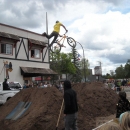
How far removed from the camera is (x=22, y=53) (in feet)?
90.4

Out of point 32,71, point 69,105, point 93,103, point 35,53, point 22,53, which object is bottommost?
point 93,103

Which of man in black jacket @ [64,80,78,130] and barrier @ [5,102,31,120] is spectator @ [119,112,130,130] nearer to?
man in black jacket @ [64,80,78,130]

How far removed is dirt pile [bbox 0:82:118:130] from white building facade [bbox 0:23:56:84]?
41.5ft

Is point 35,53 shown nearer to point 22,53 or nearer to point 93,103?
point 22,53

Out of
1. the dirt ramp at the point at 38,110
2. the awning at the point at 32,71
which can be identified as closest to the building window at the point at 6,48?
the awning at the point at 32,71

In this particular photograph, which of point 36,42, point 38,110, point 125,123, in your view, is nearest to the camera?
point 125,123

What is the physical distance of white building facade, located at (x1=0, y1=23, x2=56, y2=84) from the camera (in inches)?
989

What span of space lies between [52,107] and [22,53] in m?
17.8

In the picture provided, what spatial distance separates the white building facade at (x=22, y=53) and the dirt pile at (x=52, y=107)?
41.5 feet

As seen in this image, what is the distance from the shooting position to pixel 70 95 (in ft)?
22.6

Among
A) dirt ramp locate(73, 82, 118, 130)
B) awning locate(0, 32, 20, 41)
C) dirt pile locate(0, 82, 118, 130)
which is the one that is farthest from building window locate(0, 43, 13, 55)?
dirt pile locate(0, 82, 118, 130)

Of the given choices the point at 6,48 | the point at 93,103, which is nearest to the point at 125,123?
the point at 93,103

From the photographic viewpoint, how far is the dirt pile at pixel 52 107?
9797mm

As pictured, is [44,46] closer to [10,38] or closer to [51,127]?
[10,38]
